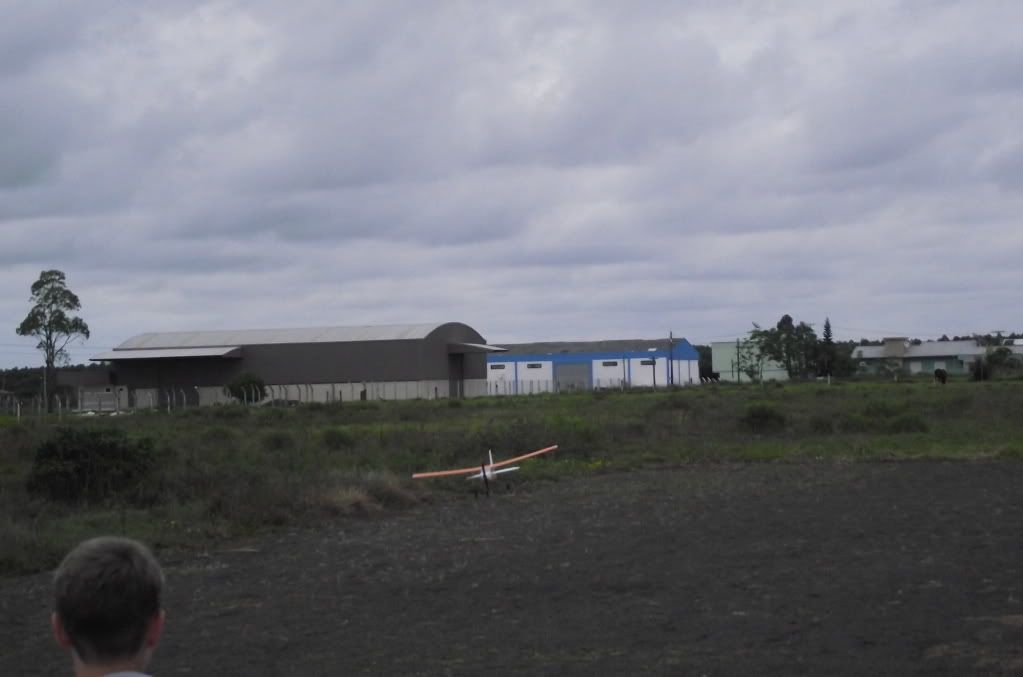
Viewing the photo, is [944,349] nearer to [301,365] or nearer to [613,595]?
[301,365]

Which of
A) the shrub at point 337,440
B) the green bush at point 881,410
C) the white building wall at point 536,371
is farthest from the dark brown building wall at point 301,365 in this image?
the shrub at point 337,440

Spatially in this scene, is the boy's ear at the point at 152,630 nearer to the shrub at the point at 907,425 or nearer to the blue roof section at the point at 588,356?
the shrub at the point at 907,425

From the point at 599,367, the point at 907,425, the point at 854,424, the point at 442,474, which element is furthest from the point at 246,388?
the point at 442,474

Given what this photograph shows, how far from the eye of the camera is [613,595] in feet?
34.2

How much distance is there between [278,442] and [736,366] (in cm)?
8427

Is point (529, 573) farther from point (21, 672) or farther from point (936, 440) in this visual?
point (936, 440)

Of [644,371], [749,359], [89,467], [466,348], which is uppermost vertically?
[466,348]

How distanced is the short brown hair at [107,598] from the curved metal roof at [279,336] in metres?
67.0

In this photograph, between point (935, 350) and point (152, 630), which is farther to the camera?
point (935, 350)

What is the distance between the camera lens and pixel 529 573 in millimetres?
11781

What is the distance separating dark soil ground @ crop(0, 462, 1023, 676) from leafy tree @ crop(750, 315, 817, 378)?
82615 millimetres

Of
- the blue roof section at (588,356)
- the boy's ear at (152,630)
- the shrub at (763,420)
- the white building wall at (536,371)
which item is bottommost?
the shrub at (763,420)

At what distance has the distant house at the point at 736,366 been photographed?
103 m

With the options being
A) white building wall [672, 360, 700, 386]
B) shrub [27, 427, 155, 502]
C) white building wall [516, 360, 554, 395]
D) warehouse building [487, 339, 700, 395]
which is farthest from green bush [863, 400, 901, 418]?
white building wall [516, 360, 554, 395]
